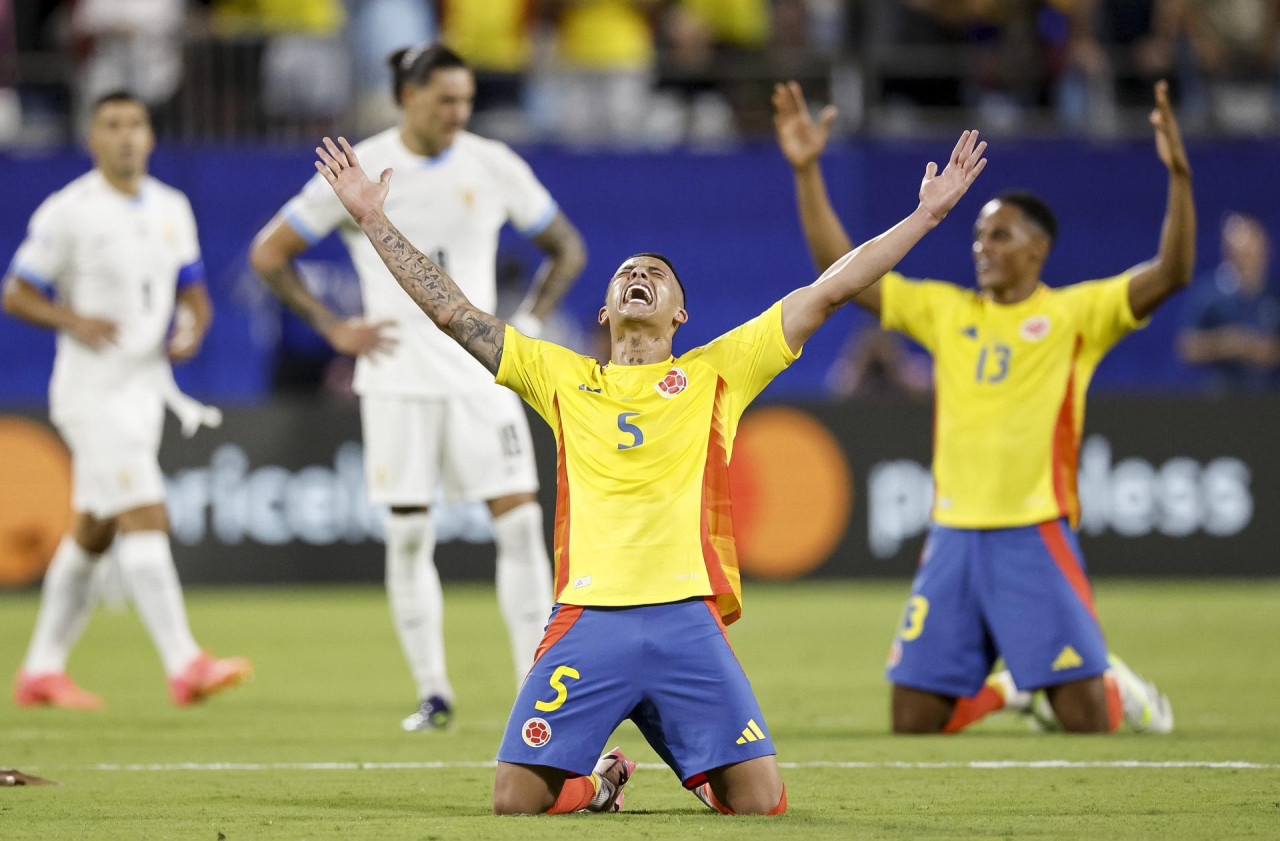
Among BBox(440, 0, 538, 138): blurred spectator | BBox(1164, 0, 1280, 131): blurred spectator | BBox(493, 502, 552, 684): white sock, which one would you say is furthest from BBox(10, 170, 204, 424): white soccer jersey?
BBox(1164, 0, 1280, 131): blurred spectator

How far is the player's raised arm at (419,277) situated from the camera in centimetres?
587

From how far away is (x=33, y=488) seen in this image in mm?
14195

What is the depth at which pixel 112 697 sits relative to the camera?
9.27 meters

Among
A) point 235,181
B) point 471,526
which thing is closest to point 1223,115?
point 471,526

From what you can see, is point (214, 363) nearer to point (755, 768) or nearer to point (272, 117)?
point (272, 117)

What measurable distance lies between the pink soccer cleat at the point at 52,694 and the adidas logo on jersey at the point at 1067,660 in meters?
4.27

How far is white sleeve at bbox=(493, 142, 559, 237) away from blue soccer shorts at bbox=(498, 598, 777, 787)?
3147 millimetres

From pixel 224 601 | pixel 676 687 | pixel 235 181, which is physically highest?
pixel 235 181

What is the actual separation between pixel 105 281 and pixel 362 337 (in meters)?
1.78

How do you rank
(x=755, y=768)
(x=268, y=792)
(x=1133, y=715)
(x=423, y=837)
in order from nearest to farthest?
(x=423, y=837), (x=755, y=768), (x=268, y=792), (x=1133, y=715)

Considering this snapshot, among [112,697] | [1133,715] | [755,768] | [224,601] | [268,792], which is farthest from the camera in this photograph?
[224,601]

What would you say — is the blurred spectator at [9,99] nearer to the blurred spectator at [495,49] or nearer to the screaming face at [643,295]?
the blurred spectator at [495,49]

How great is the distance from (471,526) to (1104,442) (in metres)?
4.71

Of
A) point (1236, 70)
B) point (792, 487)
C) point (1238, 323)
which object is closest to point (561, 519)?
point (792, 487)
